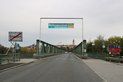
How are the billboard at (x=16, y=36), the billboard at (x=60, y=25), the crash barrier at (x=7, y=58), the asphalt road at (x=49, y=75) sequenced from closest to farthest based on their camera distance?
the asphalt road at (x=49, y=75) < the crash barrier at (x=7, y=58) < the billboard at (x=16, y=36) < the billboard at (x=60, y=25)

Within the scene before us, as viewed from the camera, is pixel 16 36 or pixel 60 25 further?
pixel 60 25

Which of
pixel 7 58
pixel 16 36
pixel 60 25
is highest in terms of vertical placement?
pixel 60 25

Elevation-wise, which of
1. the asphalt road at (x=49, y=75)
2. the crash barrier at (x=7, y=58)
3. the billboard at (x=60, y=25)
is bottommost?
the asphalt road at (x=49, y=75)

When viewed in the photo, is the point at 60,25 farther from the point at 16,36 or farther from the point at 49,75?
the point at 49,75

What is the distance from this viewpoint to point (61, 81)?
48.1 feet

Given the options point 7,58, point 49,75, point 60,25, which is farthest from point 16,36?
point 49,75

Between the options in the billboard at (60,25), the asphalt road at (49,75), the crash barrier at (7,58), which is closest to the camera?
the asphalt road at (49,75)

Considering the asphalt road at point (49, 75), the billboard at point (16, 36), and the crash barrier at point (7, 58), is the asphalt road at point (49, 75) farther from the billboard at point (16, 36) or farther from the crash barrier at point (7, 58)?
the billboard at point (16, 36)

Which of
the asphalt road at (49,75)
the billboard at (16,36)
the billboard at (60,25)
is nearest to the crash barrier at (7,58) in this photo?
the billboard at (16,36)

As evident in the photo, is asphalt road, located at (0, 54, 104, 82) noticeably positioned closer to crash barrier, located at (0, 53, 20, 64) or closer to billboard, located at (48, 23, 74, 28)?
crash barrier, located at (0, 53, 20, 64)

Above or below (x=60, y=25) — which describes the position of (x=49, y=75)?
below

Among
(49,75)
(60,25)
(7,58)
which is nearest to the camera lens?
(49,75)

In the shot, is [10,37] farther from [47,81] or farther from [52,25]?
[47,81]

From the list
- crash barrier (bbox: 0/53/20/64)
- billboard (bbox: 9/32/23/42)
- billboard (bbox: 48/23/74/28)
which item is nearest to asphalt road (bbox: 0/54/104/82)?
crash barrier (bbox: 0/53/20/64)
